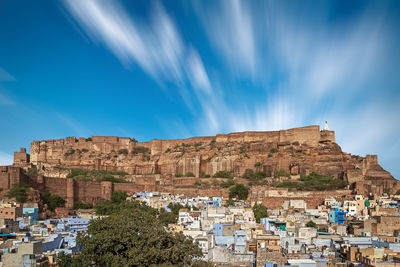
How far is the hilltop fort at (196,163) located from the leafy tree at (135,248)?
19.7 metres

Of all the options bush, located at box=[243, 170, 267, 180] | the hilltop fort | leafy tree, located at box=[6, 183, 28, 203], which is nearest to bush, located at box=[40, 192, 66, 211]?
the hilltop fort

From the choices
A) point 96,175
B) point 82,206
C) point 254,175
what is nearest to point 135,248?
point 82,206

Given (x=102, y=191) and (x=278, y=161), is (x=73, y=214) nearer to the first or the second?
(x=102, y=191)

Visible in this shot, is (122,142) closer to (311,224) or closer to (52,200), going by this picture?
(52,200)

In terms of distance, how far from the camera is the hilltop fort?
37156 mm

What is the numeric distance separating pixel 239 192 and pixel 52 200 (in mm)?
15743

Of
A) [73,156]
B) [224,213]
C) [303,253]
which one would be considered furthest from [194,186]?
[303,253]

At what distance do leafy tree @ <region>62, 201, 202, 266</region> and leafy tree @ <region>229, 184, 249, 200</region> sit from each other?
22449mm

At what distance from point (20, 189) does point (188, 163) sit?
23070 millimetres

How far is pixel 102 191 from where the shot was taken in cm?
4019

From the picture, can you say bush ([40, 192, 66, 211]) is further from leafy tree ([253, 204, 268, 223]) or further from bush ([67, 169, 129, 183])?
leafy tree ([253, 204, 268, 223])

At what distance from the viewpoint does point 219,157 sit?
170 ft

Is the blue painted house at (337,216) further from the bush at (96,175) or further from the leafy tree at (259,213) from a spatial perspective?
the bush at (96,175)

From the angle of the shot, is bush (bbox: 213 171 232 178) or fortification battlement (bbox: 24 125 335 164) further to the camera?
fortification battlement (bbox: 24 125 335 164)
